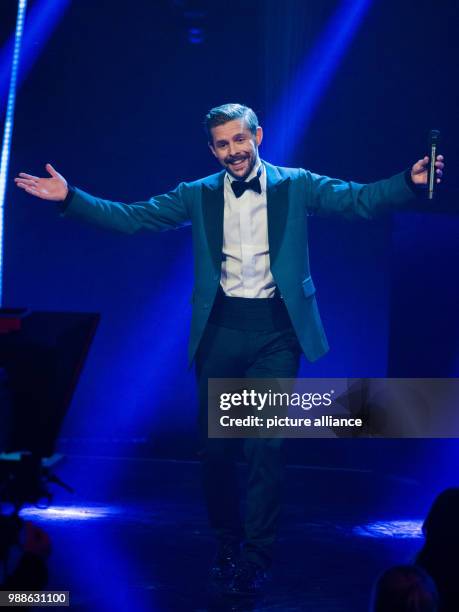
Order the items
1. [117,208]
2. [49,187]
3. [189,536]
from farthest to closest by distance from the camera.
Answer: [189,536]
[117,208]
[49,187]

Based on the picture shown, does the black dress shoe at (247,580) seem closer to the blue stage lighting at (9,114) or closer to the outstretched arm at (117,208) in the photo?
the outstretched arm at (117,208)

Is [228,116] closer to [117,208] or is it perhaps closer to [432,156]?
[117,208]

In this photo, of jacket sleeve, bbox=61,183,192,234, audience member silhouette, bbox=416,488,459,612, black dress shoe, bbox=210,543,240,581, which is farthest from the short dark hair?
audience member silhouette, bbox=416,488,459,612

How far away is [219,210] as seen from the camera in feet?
15.2

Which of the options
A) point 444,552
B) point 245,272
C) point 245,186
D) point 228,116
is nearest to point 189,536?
point 245,272

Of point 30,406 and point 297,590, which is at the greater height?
point 30,406

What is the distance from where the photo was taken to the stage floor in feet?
13.7

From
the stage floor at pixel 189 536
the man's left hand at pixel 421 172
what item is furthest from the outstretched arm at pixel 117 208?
the stage floor at pixel 189 536

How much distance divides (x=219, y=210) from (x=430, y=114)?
2.18 metres

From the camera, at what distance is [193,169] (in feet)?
22.3

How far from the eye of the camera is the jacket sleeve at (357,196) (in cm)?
445

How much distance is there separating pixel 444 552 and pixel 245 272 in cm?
204

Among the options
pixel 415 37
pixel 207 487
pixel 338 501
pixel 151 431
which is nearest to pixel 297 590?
pixel 207 487

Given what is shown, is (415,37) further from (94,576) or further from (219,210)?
(94,576)
